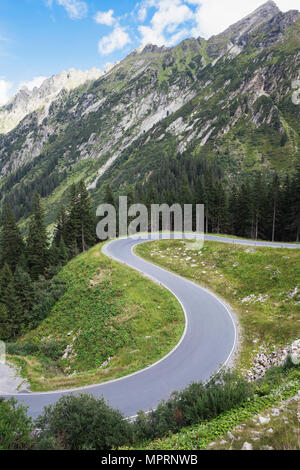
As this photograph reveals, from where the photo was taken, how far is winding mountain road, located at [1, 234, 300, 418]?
15227 millimetres

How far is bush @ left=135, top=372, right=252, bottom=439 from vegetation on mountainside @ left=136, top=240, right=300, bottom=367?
721 centimetres

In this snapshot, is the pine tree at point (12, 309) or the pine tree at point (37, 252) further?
the pine tree at point (37, 252)

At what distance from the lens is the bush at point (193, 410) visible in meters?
10.6

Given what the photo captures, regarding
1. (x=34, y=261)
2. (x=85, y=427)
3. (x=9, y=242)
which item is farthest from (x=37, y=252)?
(x=85, y=427)

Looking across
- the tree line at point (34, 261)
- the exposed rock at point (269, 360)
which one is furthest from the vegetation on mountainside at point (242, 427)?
the tree line at point (34, 261)

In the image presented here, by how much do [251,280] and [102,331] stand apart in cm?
1645

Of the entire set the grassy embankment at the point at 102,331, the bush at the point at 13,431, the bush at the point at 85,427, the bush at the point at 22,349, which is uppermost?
the bush at the point at 13,431

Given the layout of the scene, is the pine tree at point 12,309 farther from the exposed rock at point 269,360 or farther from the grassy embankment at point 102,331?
the exposed rock at point 269,360

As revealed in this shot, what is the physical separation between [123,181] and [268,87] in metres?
126

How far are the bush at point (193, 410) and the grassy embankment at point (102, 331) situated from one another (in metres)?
6.93

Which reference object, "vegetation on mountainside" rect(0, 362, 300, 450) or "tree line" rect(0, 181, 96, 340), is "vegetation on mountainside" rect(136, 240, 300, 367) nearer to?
"vegetation on mountainside" rect(0, 362, 300, 450)

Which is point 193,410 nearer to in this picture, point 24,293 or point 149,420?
point 149,420

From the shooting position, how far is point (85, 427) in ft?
33.7
